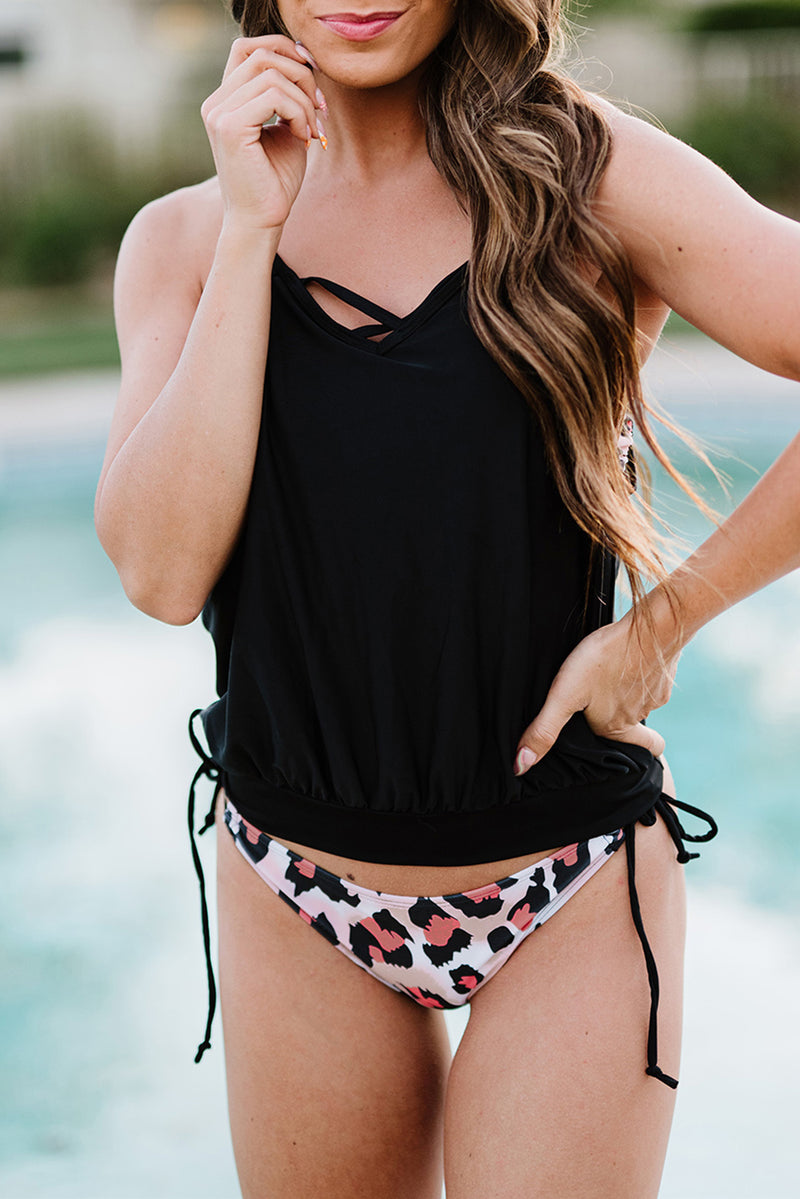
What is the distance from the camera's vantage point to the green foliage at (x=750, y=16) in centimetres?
1656

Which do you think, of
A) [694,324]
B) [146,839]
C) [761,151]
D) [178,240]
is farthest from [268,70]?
[761,151]

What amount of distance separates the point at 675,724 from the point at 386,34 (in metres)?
4.86

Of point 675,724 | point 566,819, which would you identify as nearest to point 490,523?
point 566,819

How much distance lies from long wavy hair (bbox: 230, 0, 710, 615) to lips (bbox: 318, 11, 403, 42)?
0.44 ft

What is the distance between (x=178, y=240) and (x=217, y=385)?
0.29 meters

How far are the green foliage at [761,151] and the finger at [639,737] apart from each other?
1414 cm

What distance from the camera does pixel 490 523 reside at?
4.89 feet

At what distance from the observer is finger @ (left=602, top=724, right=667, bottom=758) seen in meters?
1.65

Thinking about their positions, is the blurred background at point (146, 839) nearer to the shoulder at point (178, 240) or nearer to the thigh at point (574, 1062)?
the thigh at point (574, 1062)

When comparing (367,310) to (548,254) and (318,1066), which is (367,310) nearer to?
(548,254)

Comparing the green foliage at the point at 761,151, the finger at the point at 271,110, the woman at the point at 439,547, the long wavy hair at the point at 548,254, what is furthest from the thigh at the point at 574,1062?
the green foliage at the point at 761,151

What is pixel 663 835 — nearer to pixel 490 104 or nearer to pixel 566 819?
pixel 566 819

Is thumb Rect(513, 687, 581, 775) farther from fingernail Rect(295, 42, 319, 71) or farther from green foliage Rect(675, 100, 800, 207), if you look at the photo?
green foliage Rect(675, 100, 800, 207)

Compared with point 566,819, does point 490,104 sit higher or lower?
Result: higher
